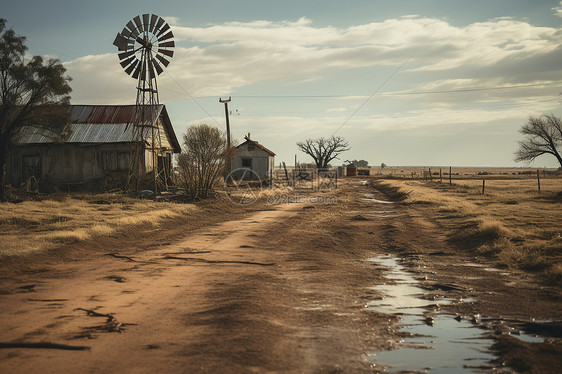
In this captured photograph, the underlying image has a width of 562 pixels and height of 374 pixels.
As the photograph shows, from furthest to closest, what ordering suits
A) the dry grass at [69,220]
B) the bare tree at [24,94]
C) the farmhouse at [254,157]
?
1. the farmhouse at [254,157]
2. the bare tree at [24,94]
3. the dry grass at [69,220]

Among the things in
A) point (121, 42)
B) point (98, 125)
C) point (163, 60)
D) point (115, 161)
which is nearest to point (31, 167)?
point (98, 125)

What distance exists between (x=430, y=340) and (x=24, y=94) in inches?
1021

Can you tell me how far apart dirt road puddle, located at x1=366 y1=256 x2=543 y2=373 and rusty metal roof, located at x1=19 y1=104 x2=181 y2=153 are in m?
23.9

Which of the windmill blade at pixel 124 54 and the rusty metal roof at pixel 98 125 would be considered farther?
the rusty metal roof at pixel 98 125

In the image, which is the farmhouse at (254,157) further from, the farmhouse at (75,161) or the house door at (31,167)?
the house door at (31,167)

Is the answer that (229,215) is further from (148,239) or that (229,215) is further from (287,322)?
(287,322)

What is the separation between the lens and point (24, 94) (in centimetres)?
2545

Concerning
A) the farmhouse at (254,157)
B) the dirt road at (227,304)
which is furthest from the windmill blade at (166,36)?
the farmhouse at (254,157)

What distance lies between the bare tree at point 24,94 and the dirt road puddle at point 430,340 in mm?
23654

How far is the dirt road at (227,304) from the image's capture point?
16.5 feet

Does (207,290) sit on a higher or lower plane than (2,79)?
lower

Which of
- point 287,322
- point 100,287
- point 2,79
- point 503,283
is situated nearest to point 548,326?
point 503,283

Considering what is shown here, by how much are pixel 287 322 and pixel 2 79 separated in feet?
81.5

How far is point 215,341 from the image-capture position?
5473mm
